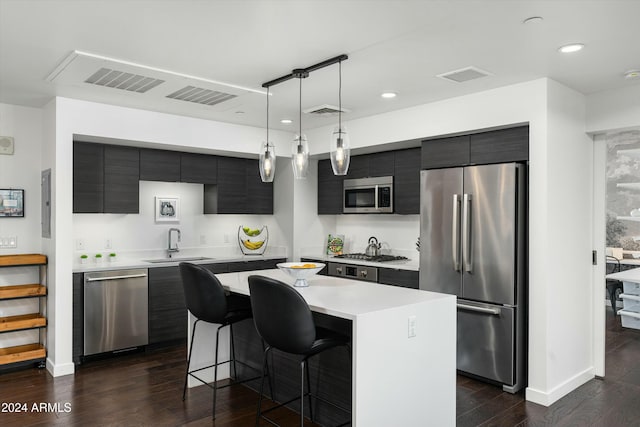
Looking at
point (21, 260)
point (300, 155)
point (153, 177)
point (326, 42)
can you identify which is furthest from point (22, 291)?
point (326, 42)

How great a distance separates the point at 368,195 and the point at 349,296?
2.67 m

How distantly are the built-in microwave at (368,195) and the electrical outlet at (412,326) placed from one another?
8.77 feet

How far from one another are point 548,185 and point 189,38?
273 centimetres

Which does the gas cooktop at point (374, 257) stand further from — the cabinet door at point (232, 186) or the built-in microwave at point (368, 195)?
the cabinet door at point (232, 186)

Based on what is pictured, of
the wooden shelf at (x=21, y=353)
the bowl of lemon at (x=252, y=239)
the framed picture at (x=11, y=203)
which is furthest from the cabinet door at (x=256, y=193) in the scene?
the wooden shelf at (x=21, y=353)

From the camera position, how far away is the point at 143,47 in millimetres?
2971

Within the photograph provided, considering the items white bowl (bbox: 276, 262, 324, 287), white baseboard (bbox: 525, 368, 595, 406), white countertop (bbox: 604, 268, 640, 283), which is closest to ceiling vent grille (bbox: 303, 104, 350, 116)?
white bowl (bbox: 276, 262, 324, 287)

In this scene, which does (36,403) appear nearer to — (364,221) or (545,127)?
(364,221)

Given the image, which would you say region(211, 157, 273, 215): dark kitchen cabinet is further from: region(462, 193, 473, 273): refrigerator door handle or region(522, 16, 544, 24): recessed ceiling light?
region(522, 16, 544, 24): recessed ceiling light

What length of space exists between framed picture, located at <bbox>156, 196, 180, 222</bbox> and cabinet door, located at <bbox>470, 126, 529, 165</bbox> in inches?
133

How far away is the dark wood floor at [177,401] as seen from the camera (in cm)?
321

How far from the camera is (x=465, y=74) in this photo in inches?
136

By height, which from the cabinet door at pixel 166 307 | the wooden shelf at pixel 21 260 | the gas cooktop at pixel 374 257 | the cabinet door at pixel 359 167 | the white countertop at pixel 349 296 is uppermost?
the cabinet door at pixel 359 167

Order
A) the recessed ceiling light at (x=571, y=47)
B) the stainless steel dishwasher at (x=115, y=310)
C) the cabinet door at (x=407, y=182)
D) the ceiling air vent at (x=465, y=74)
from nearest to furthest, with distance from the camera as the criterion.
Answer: the recessed ceiling light at (x=571, y=47) < the ceiling air vent at (x=465, y=74) < the stainless steel dishwasher at (x=115, y=310) < the cabinet door at (x=407, y=182)
